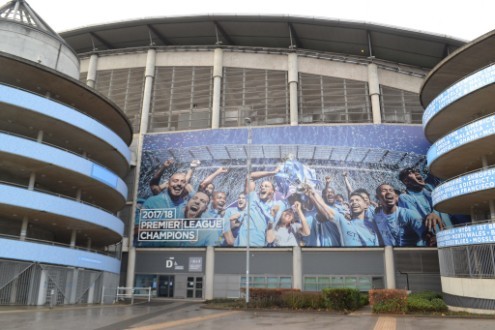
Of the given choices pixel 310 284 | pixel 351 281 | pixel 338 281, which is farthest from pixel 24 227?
pixel 351 281

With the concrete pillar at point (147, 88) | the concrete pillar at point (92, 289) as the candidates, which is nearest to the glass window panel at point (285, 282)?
the concrete pillar at point (92, 289)

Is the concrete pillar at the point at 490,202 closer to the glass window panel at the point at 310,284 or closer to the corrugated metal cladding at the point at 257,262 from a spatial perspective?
the glass window panel at the point at 310,284

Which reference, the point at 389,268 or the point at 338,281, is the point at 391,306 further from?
the point at 338,281

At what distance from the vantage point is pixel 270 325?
58.3 ft

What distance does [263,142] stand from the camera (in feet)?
144

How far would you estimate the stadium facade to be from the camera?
40500 mm

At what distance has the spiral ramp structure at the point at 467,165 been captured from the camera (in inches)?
1006

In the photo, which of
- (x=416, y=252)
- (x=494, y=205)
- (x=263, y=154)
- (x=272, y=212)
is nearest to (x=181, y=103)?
(x=263, y=154)

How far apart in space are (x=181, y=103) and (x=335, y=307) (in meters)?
31.2

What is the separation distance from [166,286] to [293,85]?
25.4 metres

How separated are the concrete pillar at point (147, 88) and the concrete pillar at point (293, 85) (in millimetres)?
16114

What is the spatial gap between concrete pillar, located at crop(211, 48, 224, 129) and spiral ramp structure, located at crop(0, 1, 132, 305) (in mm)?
9562

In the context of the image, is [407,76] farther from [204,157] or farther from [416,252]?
[204,157]

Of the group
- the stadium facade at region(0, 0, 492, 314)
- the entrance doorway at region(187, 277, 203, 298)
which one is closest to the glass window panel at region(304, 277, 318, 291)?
the stadium facade at region(0, 0, 492, 314)
